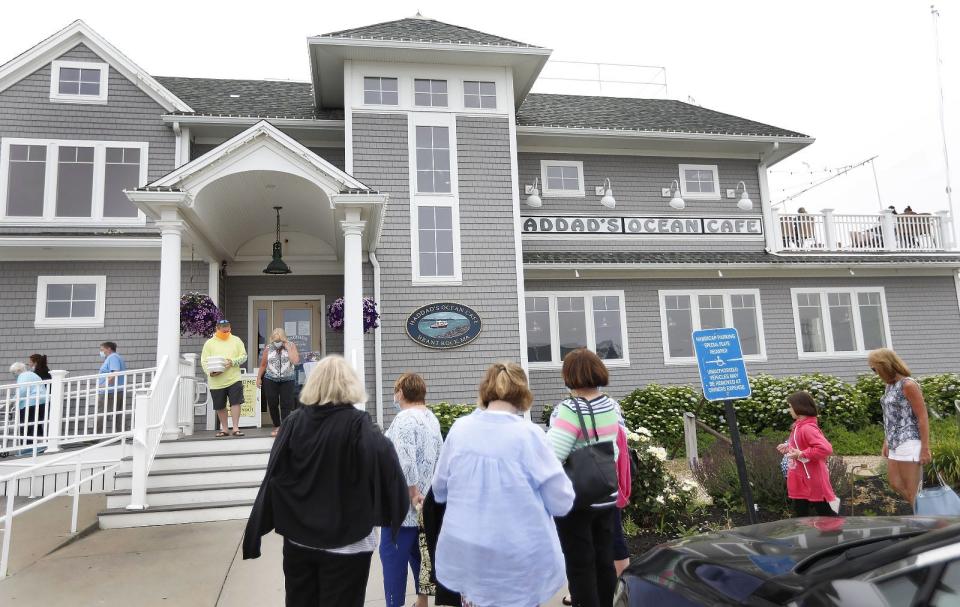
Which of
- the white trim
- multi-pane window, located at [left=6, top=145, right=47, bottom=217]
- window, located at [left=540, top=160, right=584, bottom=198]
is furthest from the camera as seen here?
window, located at [left=540, top=160, right=584, bottom=198]

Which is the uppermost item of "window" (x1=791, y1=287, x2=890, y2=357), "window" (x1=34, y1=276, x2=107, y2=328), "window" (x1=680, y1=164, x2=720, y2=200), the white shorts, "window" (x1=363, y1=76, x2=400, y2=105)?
"window" (x1=363, y1=76, x2=400, y2=105)

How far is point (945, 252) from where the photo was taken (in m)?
14.1

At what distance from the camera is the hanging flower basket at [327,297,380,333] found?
9.58m

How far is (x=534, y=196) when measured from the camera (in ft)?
42.4

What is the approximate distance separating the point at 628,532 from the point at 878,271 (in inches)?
464

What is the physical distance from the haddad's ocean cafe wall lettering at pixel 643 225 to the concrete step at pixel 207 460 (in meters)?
7.31

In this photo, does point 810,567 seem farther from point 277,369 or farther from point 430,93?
point 430,93

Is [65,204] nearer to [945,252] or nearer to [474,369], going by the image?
[474,369]

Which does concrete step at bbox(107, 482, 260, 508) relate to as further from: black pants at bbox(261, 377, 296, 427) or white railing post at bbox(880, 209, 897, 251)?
white railing post at bbox(880, 209, 897, 251)

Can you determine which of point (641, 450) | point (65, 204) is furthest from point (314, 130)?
point (641, 450)

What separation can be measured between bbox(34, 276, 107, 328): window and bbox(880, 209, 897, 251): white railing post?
16.6 m

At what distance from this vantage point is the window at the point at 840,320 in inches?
539

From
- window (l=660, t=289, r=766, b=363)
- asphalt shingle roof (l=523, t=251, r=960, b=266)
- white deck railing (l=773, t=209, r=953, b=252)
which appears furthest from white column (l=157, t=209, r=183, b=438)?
white deck railing (l=773, t=209, r=953, b=252)

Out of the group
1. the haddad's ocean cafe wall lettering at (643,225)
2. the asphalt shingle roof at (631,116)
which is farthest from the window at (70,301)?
the asphalt shingle roof at (631,116)
